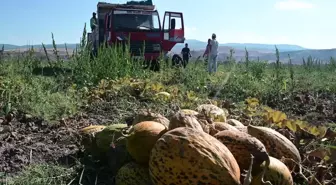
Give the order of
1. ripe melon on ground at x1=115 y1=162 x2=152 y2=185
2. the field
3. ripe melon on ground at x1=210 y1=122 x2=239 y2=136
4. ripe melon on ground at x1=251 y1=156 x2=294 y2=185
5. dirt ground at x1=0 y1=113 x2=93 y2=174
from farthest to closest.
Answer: dirt ground at x1=0 y1=113 x2=93 y2=174 < the field < ripe melon on ground at x1=210 y1=122 x2=239 y2=136 < ripe melon on ground at x1=115 y1=162 x2=152 y2=185 < ripe melon on ground at x1=251 y1=156 x2=294 y2=185

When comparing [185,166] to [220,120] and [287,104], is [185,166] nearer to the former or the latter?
[220,120]

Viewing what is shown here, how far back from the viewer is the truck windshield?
16.2 meters

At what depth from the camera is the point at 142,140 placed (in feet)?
7.81

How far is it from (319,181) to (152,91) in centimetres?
385

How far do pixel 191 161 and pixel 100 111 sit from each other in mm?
3283

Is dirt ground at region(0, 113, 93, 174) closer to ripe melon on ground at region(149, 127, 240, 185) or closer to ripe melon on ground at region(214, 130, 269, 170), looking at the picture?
ripe melon on ground at region(149, 127, 240, 185)

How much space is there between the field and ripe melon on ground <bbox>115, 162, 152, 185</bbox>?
12.9 inches

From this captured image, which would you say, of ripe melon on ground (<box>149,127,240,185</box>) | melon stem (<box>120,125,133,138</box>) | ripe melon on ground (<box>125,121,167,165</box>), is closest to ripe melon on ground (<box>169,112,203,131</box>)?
ripe melon on ground (<box>125,121,167,165</box>)

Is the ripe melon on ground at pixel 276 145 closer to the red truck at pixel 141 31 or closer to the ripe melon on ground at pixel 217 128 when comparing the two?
the ripe melon on ground at pixel 217 128

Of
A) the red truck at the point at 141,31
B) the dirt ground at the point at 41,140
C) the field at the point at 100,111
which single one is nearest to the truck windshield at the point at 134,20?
the red truck at the point at 141,31

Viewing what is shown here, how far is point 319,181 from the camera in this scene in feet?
7.38

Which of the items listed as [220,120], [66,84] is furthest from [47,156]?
[66,84]

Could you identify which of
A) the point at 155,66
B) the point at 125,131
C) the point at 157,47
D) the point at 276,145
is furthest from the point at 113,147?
the point at 157,47

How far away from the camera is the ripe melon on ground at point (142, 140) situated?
237 centimetres
